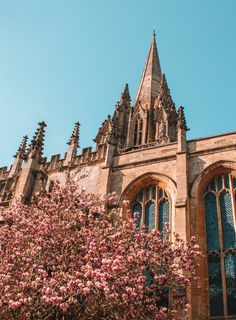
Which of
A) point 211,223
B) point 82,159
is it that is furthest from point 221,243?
point 82,159

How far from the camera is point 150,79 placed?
35188 millimetres

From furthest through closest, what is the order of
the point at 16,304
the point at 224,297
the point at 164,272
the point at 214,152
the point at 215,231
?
the point at 214,152 → the point at 215,231 → the point at 224,297 → the point at 164,272 → the point at 16,304

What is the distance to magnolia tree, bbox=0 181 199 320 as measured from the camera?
8938mm

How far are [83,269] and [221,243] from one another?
6132mm

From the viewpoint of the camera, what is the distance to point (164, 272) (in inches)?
426

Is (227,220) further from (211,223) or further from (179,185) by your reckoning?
(179,185)

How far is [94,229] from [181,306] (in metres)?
3.29

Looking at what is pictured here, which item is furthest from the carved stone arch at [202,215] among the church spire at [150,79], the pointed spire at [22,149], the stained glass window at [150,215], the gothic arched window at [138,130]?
the church spire at [150,79]

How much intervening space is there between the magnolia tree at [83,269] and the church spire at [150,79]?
22604 millimetres

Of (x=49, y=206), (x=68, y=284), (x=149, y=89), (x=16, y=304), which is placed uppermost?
(x=149, y=89)

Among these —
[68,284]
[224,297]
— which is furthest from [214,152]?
[68,284]

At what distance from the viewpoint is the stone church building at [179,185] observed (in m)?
12.7

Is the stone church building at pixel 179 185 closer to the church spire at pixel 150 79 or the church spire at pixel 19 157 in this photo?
the church spire at pixel 19 157

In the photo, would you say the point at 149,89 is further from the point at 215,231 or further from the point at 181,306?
the point at 181,306
